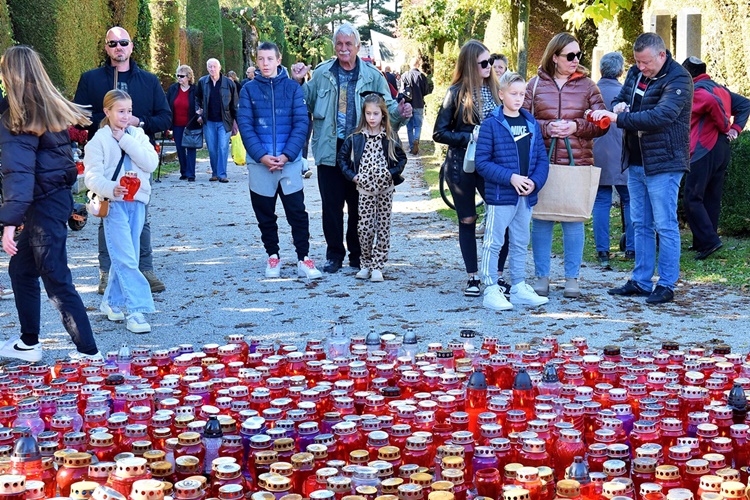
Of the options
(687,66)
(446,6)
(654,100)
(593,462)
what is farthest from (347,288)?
(446,6)

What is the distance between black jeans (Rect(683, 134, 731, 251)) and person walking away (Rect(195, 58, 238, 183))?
10058 millimetres

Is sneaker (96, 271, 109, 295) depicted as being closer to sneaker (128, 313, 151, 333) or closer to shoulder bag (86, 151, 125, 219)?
sneaker (128, 313, 151, 333)

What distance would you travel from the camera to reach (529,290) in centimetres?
814

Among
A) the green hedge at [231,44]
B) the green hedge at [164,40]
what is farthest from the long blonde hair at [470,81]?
the green hedge at [231,44]

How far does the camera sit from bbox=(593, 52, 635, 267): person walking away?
387 inches

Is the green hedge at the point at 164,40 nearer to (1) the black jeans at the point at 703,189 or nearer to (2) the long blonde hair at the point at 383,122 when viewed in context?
(2) the long blonde hair at the point at 383,122

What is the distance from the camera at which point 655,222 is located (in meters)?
8.10

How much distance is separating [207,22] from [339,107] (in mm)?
28652

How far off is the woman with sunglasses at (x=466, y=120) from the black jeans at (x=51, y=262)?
11.2ft

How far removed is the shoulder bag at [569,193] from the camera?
805 cm

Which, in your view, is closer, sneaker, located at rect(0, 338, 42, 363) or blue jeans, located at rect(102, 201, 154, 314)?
sneaker, located at rect(0, 338, 42, 363)

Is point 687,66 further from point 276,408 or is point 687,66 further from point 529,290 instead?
point 276,408

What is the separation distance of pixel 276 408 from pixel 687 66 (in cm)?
709

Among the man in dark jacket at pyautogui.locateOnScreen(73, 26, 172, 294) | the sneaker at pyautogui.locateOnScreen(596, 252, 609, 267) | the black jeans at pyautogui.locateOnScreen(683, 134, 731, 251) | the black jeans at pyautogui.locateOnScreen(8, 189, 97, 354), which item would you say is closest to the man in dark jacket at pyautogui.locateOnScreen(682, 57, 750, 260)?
the black jeans at pyautogui.locateOnScreen(683, 134, 731, 251)
